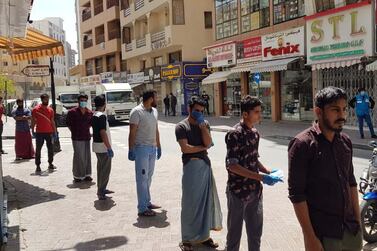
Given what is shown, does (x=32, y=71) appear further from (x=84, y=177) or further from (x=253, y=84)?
(x=253, y=84)

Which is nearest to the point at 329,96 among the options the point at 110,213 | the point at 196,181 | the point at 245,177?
the point at 245,177

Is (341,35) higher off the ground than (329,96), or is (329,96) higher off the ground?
(341,35)

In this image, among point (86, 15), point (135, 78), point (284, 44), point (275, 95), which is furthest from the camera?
point (86, 15)

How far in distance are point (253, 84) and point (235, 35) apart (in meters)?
3.40

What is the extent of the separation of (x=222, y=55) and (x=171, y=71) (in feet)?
24.7

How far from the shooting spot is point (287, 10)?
76.6 feet

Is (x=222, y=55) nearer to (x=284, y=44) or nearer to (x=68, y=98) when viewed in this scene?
(x=284, y=44)

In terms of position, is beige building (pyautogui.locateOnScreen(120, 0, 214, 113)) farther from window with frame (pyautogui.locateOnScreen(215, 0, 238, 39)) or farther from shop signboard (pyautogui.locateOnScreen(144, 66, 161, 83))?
window with frame (pyautogui.locateOnScreen(215, 0, 238, 39))

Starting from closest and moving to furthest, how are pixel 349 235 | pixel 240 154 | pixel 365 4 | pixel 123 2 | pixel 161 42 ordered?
pixel 349 235
pixel 240 154
pixel 365 4
pixel 161 42
pixel 123 2

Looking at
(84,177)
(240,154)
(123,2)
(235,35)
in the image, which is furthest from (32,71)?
(123,2)

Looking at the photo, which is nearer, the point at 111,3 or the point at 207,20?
the point at 207,20

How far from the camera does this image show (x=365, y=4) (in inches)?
687

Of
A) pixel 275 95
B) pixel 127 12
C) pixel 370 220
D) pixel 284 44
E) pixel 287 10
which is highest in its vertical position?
pixel 127 12

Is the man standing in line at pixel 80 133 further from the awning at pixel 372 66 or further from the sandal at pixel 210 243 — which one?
the awning at pixel 372 66
